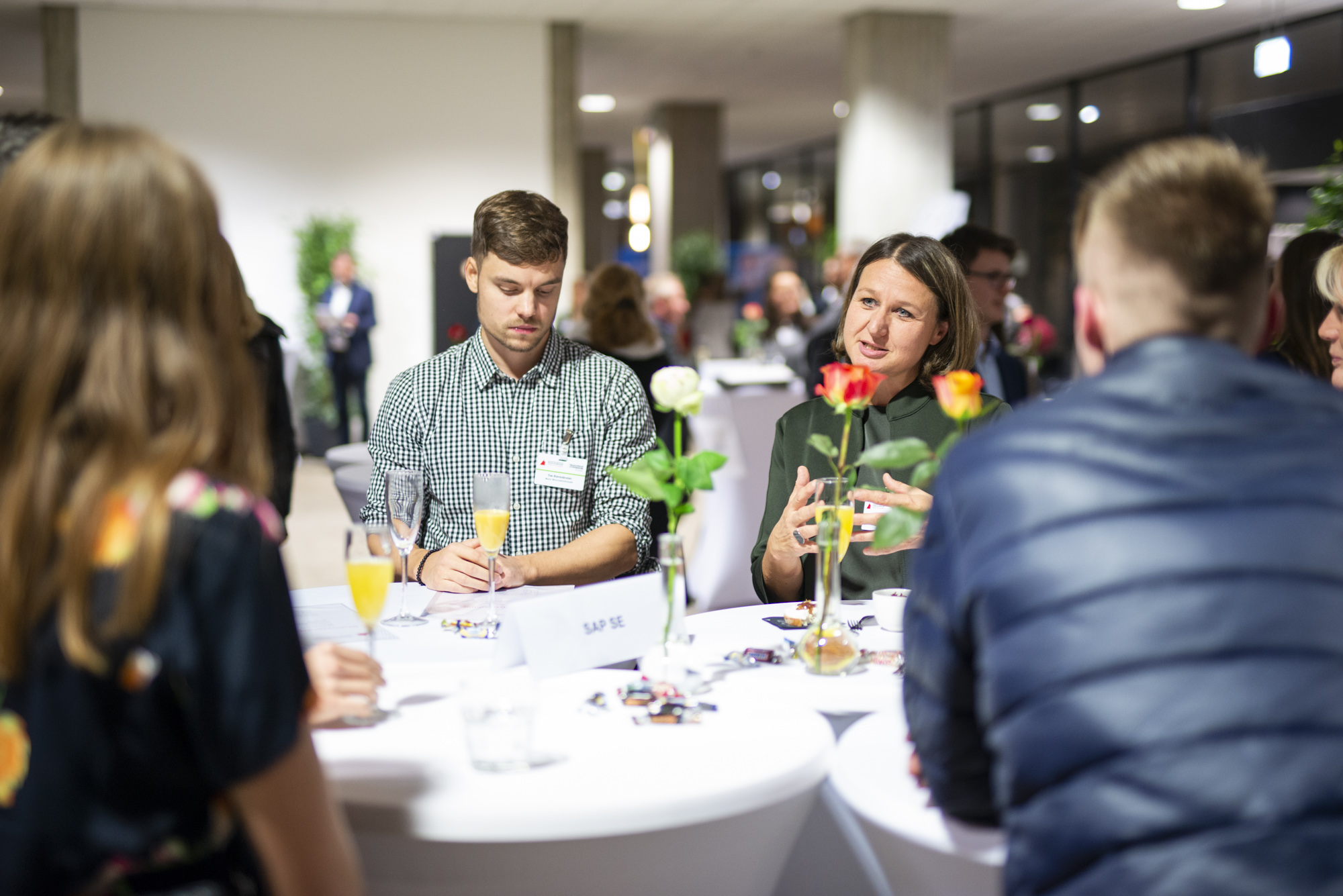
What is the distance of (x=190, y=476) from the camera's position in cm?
90

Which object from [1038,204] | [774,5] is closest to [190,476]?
[774,5]

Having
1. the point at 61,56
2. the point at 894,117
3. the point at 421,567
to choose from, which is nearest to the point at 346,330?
the point at 61,56

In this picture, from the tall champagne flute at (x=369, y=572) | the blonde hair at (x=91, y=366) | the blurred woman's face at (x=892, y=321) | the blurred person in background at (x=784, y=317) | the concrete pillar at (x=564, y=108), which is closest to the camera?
the blonde hair at (x=91, y=366)

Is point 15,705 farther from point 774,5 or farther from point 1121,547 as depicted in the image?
point 774,5

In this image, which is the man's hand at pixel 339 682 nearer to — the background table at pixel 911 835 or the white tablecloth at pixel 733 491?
the background table at pixel 911 835

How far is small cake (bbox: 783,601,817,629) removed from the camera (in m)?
1.88

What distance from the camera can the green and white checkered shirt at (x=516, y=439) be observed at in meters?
2.40

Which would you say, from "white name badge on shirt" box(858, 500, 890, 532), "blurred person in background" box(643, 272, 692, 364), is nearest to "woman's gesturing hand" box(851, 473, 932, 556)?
"white name badge on shirt" box(858, 500, 890, 532)

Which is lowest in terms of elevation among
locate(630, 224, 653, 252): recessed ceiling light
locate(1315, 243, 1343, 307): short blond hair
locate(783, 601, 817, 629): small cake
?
locate(783, 601, 817, 629): small cake

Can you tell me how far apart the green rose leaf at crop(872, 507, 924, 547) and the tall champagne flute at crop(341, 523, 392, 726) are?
0.65m

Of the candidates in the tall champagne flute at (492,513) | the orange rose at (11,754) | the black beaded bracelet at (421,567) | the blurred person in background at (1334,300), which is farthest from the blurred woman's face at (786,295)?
the orange rose at (11,754)

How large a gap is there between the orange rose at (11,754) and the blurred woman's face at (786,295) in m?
8.72

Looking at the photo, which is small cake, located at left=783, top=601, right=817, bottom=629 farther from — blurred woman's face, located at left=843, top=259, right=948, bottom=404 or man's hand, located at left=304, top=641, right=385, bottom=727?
man's hand, located at left=304, top=641, right=385, bottom=727

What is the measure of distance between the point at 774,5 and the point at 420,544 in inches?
290
